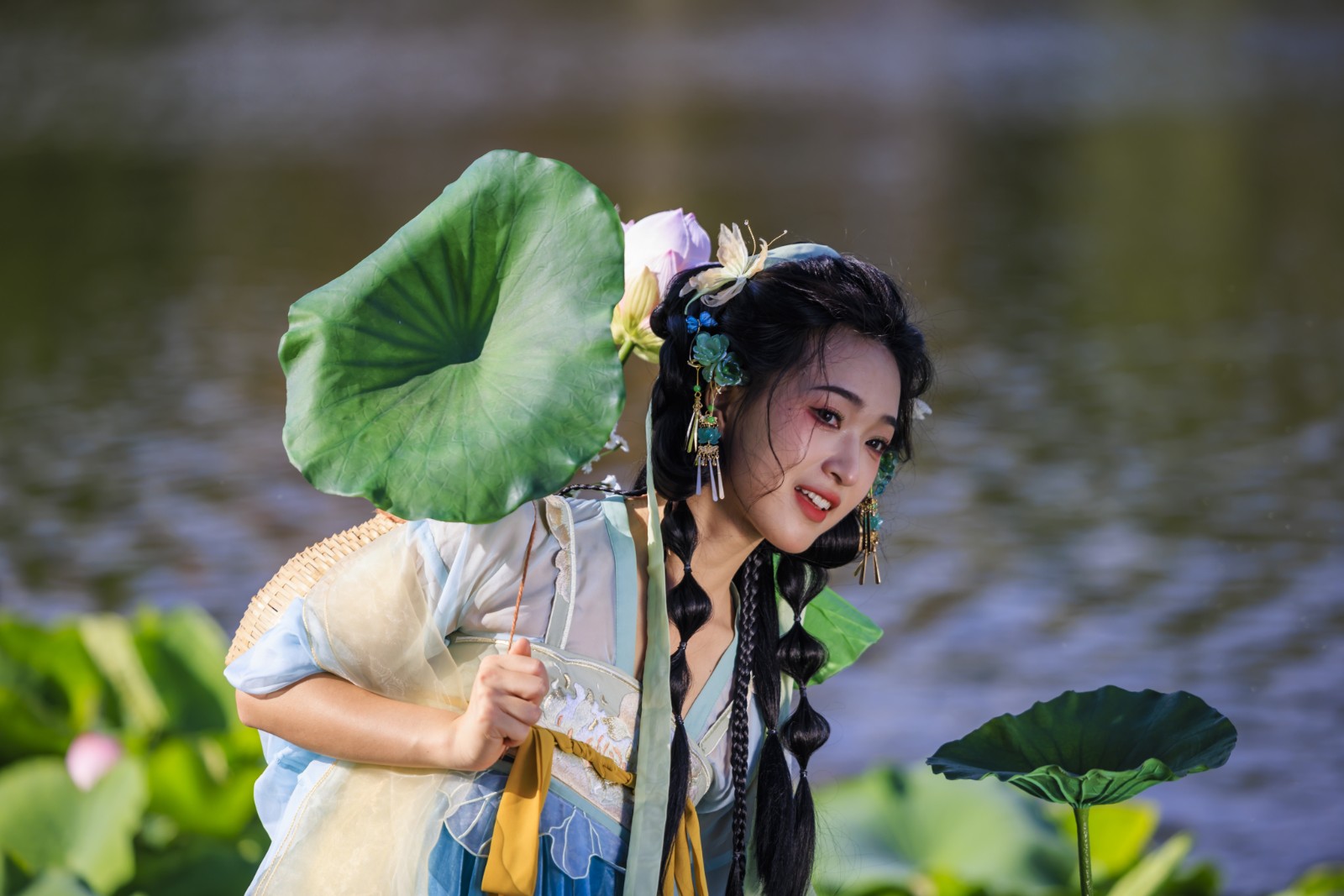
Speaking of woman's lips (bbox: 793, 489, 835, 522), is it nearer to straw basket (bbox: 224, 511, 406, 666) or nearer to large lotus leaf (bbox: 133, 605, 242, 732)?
straw basket (bbox: 224, 511, 406, 666)

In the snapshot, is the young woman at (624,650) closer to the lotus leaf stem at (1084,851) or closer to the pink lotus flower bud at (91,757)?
the lotus leaf stem at (1084,851)

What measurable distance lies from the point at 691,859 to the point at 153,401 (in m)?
4.56

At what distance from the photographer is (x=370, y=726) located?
107 cm

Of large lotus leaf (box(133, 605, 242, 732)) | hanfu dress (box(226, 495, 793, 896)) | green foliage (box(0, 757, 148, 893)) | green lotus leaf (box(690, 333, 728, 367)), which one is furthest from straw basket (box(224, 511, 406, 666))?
large lotus leaf (box(133, 605, 242, 732))

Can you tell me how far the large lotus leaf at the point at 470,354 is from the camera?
1.00 meters

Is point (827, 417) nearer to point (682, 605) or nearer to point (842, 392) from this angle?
point (842, 392)

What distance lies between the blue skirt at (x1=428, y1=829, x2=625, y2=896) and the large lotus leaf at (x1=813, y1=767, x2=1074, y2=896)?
0.90 m

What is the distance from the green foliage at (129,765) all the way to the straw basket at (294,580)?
0.85 metres

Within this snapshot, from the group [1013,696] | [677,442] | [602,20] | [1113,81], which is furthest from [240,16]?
[677,442]

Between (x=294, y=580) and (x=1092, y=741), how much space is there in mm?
636

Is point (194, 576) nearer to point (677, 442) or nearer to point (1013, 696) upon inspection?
point (1013, 696)

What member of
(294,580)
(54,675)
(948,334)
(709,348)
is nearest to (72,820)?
(54,675)

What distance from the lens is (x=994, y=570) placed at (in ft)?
12.4

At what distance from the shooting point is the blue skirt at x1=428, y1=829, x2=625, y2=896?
112 centimetres
